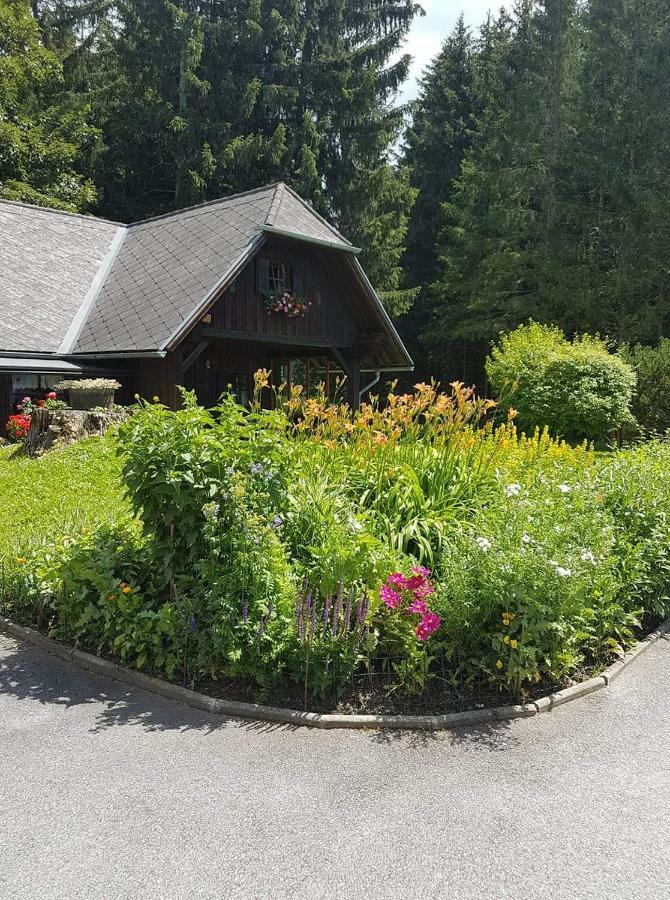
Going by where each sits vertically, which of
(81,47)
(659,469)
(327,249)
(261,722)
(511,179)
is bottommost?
(261,722)

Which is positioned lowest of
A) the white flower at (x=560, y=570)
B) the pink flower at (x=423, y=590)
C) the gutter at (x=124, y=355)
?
the pink flower at (x=423, y=590)

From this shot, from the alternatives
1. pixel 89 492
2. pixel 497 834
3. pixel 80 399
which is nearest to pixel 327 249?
pixel 80 399

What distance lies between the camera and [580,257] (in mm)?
24516

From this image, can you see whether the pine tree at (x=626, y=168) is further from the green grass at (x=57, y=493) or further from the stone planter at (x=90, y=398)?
the green grass at (x=57, y=493)

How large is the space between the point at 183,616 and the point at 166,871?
5.67 ft

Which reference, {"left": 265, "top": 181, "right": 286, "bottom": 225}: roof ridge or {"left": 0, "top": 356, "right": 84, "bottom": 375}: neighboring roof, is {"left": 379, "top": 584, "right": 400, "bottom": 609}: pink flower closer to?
{"left": 0, "top": 356, "right": 84, "bottom": 375}: neighboring roof

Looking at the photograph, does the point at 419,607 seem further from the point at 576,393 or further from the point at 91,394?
the point at 576,393

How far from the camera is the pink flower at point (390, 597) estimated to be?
4148 millimetres

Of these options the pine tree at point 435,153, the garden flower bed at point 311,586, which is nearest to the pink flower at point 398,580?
the garden flower bed at point 311,586

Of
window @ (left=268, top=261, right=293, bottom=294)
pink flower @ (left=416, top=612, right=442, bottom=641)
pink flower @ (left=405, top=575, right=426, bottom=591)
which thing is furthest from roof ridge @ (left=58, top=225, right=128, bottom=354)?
pink flower @ (left=416, top=612, right=442, bottom=641)

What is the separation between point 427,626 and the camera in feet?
13.2

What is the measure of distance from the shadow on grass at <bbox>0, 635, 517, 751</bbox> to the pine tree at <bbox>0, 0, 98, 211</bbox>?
22.0 m

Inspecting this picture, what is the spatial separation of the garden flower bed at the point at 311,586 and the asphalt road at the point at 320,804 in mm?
362

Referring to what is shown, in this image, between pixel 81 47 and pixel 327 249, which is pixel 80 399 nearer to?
pixel 327 249
